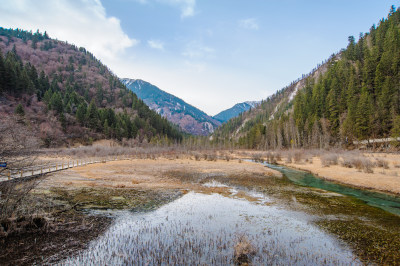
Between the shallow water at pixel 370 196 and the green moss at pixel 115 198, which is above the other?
the shallow water at pixel 370 196

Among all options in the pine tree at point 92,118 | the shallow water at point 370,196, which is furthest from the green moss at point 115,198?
the pine tree at point 92,118

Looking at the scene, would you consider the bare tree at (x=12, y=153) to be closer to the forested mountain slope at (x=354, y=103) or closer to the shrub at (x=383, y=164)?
the shrub at (x=383, y=164)

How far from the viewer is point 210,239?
10.3 metres

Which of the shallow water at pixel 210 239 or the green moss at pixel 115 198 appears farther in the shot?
the green moss at pixel 115 198

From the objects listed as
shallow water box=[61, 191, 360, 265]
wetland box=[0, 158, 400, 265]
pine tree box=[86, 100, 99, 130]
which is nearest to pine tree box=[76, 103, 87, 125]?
pine tree box=[86, 100, 99, 130]

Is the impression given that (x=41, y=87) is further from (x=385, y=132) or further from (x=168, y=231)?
(x=385, y=132)

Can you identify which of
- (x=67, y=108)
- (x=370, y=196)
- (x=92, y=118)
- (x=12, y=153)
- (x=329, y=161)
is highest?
(x=67, y=108)

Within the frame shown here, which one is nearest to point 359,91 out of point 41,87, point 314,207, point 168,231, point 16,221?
point 314,207

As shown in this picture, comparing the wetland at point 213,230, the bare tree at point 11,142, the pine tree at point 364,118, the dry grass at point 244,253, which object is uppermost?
the pine tree at point 364,118

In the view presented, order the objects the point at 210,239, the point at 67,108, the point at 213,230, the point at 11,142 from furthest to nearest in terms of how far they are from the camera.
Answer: the point at 67,108 < the point at 213,230 < the point at 210,239 < the point at 11,142

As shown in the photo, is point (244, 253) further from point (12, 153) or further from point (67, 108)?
point (67, 108)

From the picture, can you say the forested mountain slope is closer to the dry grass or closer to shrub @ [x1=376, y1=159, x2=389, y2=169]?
shrub @ [x1=376, y1=159, x2=389, y2=169]

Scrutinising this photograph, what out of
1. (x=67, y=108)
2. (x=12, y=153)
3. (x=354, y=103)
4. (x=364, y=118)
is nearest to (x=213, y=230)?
(x=12, y=153)

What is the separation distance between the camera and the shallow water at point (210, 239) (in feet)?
27.5
